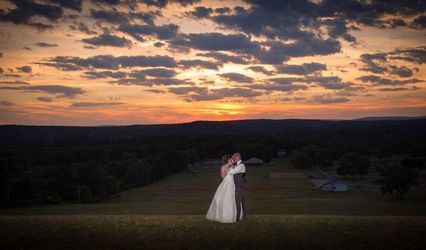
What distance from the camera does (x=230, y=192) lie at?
62.3 ft

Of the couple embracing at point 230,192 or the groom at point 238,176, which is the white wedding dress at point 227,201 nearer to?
the couple embracing at point 230,192

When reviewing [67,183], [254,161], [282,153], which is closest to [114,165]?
[67,183]

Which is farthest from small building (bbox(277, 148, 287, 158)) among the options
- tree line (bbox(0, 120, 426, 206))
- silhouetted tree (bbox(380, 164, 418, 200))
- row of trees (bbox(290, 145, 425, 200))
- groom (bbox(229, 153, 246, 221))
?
groom (bbox(229, 153, 246, 221))

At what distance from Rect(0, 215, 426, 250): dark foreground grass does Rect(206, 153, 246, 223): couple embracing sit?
1.76 ft

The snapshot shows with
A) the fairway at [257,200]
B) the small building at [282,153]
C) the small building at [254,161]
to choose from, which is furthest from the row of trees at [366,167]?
the small building at [282,153]

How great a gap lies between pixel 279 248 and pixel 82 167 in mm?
72022

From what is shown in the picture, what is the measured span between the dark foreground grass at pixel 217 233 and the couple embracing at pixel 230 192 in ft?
1.76

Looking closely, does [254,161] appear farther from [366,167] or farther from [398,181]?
[398,181]

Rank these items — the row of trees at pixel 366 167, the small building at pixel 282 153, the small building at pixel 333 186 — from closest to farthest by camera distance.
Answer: the row of trees at pixel 366 167, the small building at pixel 333 186, the small building at pixel 282 153

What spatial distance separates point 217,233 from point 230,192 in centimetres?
210

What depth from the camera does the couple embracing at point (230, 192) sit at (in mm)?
18844

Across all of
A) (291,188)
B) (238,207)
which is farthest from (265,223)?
(291,188)

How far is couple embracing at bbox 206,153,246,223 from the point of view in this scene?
1884 centimetres

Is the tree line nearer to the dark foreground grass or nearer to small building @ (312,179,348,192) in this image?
small building @ (312,179,348,192)
